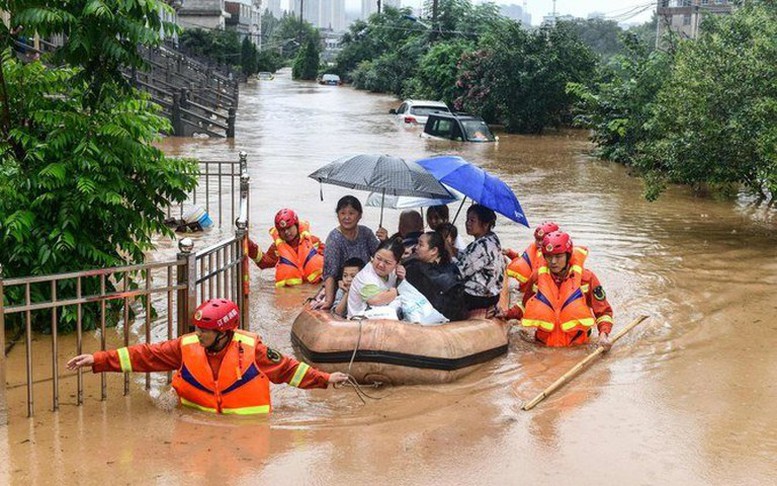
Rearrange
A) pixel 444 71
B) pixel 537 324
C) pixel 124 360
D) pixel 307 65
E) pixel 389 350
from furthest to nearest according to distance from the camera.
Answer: pixel 307 65, pixel 444 71, pixel 537 324, pixel 389 350, pixel 124 360

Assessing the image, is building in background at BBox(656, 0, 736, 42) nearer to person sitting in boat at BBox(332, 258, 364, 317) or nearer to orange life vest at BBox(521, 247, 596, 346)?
orange life vest at BBox(521, 247, 596, 346)

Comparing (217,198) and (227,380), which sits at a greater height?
(217,198)

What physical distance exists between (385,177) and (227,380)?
3083 millimetres

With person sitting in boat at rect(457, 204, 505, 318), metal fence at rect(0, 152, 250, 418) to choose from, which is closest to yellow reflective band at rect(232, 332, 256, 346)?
metal fence at rect(0, 152, 250, 418)

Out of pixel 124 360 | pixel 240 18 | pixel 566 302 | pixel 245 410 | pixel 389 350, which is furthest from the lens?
pixel 240 18

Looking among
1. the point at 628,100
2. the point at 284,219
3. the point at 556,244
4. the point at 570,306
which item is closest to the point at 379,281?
the point at 556,244

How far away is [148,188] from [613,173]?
56.5 ft

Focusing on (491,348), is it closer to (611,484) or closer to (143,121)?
(611,484)

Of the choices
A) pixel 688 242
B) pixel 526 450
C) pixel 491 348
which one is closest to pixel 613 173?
pixel 688 242

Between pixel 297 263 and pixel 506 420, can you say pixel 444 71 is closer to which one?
pixel 297 263

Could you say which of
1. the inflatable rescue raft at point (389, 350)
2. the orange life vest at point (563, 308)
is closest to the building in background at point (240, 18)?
the orange life vest at point (563, 308)

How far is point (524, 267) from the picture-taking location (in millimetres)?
9617

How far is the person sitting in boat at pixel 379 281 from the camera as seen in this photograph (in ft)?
26.8

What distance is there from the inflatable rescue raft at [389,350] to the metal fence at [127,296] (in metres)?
0.78
